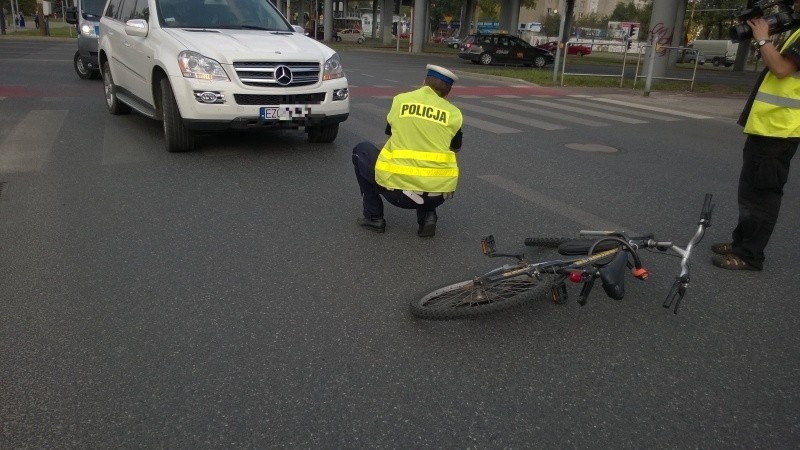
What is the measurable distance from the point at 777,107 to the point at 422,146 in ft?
8.07

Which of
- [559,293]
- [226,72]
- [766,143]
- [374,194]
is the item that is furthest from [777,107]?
[226,72]

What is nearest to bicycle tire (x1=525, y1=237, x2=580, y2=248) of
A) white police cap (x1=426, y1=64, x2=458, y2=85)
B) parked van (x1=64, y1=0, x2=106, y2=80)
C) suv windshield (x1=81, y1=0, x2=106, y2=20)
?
white police cap (x1=426, y1=64, x2=458, y2=85)

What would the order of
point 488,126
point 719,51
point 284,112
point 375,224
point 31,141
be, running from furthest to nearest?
point 719,51, point 488,126, point 31,141, point 284,112, point 375,224

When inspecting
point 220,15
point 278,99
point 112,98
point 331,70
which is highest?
point 220,15

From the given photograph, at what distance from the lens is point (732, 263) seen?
15.6ft

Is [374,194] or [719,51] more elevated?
[719,51]

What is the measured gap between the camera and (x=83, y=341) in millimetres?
3371

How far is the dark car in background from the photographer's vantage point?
33.4 m

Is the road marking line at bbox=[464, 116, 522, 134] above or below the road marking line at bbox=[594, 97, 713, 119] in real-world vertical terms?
above

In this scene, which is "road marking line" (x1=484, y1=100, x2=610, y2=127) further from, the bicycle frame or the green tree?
the green tree

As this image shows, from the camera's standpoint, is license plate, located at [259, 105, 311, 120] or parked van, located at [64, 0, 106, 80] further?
parked van, located at [64, 0, 106, 80]

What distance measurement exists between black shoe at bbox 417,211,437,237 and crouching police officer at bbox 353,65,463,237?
192mm

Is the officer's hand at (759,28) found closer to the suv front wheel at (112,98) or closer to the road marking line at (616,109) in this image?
the suv front wheel at (112,98)

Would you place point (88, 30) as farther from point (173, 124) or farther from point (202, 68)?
point (202, 68)
